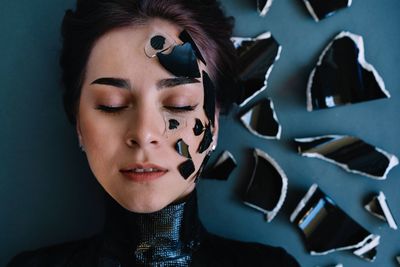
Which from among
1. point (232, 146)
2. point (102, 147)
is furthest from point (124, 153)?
point (232, 146)

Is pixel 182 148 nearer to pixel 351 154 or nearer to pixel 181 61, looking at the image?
pixel 181 61

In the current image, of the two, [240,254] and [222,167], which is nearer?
[240,254]

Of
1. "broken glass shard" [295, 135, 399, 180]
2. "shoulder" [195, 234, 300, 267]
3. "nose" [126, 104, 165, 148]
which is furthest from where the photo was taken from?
"broken glass shard" [295, 135, 399, 180]

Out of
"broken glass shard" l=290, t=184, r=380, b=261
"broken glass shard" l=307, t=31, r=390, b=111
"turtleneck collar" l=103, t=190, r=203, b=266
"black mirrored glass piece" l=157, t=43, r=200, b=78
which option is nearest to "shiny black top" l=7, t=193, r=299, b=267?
"turtleneck collar" l=103, t=190, r=203, b=266

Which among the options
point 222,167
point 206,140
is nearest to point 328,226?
point 222,167

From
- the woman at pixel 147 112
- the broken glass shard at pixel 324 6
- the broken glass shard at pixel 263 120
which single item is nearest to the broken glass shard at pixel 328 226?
the broken glass shard at pixel 263 120

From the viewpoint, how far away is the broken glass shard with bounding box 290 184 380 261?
0.91 metres

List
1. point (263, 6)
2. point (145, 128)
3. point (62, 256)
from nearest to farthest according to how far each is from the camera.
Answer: point (145, 128) < point (62, 256) < point (263, 6)

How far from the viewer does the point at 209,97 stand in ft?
2.41

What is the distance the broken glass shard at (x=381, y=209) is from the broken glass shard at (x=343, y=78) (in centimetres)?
20

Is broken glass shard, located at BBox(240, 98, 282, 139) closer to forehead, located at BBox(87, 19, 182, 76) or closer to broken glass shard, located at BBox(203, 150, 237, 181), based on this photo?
broken glass shard, located at BBox(203, 150, 237, 181)

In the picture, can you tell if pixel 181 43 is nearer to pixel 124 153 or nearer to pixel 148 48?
pixel 148 48

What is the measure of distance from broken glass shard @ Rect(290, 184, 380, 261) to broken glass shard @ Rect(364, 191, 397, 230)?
1.7 inches

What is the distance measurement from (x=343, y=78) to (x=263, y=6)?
22 centimetres
